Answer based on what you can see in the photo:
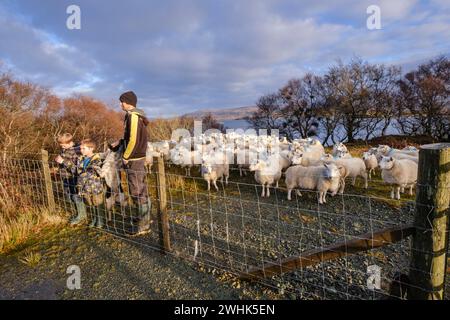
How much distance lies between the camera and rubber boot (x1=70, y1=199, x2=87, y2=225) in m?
5.47

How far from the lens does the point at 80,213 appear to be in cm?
552

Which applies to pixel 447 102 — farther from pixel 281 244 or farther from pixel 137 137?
pixel 137 137

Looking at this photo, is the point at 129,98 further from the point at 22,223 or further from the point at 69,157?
the point at 22,223

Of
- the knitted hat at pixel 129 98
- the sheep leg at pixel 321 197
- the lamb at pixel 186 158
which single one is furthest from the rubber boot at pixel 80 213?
the lamb at pixel 186 158

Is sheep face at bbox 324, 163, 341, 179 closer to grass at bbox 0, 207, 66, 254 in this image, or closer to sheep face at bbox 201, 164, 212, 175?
sheep face at bbox 201, 164, 212, 175

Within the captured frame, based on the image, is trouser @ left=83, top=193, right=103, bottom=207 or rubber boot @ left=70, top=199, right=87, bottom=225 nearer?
trouser @ left=83, top=193, right=103, bottom=207

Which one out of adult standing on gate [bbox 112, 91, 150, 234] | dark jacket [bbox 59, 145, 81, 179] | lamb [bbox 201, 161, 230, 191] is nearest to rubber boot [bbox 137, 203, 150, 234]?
adult standing on gate [bbox 112, 91, 150, 234]

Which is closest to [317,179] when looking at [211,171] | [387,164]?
[387,164]

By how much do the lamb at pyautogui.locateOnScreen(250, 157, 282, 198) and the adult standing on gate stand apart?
12.7 ft

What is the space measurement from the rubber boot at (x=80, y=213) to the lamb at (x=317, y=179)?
472 centimetres

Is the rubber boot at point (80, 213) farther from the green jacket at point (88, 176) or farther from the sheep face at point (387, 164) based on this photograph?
the sheep face at point (387, 164)

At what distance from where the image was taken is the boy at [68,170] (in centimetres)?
525

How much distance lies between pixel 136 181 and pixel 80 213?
64.0 inches
